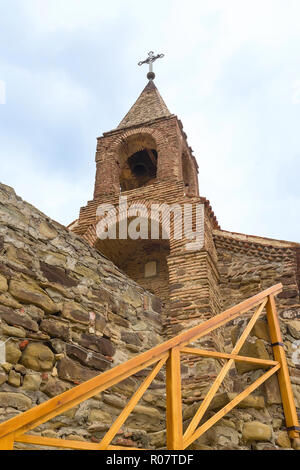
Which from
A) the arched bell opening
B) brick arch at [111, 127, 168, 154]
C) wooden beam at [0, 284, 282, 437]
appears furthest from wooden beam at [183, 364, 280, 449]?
the arched bell opening

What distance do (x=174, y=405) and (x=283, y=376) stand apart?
1.04 metres

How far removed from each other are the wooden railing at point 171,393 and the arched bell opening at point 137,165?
8.89 meters

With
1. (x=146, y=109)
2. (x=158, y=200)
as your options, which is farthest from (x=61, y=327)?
(x=146, y=109)

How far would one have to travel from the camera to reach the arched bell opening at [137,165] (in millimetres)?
11914

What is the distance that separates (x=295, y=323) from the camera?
373 centimetres

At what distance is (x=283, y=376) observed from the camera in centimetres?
315

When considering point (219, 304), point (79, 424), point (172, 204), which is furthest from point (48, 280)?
point (172, 204)

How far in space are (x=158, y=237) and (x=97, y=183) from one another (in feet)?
8.25

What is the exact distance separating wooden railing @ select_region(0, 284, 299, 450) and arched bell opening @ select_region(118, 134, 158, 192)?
8887 millimetres

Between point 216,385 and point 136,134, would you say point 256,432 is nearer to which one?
point 216,385

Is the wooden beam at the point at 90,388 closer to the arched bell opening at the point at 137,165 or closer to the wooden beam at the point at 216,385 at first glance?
the wooden beam at the point at 216,385

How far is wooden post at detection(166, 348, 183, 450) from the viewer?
2.52 meters
